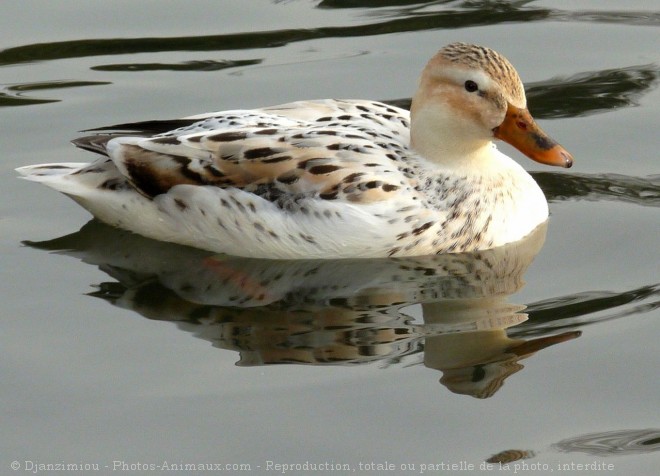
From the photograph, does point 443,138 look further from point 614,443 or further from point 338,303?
point 614,443

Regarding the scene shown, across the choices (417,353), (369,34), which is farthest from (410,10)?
(417,353)

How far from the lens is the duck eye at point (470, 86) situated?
9836 mm

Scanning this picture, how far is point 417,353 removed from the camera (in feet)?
28.9

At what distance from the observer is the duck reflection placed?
8.77 m

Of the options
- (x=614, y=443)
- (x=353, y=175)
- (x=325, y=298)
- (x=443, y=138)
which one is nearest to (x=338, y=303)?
(x=325, y=298)

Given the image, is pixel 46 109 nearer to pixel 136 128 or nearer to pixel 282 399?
pixel 136 128

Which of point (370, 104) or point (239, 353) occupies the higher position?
point (370, 104)

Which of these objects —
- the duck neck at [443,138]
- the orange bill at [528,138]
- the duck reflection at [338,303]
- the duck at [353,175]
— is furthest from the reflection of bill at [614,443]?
the duck neck at [443,138]

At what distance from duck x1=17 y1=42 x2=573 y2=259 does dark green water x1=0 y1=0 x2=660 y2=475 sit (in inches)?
7.7

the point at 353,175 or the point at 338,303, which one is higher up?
the point at 353,175

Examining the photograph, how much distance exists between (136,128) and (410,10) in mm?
4507

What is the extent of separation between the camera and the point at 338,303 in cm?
952

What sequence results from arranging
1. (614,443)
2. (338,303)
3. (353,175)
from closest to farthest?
(614,443), (338,303), (353,175)

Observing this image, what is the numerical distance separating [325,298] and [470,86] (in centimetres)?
178
